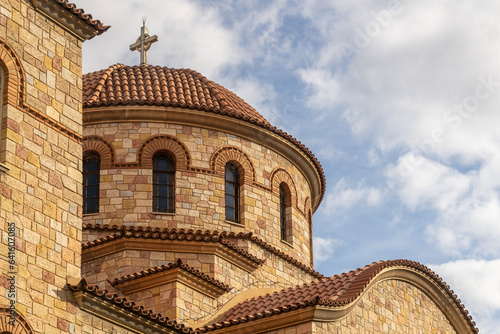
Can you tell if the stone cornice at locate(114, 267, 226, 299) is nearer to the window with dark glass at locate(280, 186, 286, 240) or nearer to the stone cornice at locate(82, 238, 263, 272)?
the stone cornice at locate(82, 238, 263, 272)

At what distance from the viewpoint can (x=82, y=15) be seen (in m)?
14.8

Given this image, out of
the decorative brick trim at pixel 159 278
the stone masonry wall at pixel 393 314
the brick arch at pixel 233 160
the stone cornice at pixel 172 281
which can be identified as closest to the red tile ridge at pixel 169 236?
the decorative brick trim at pixel 159 278

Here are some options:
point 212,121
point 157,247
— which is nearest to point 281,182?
point 212,121

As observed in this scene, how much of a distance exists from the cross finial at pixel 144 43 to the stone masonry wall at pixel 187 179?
432 centimetres

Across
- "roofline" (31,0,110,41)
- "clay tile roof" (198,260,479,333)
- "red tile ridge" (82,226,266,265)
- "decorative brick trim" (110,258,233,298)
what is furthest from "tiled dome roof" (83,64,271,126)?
"roofline" (31,0,110,41)

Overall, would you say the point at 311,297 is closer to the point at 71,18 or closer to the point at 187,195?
the point at 187,195

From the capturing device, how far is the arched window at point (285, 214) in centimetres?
2192

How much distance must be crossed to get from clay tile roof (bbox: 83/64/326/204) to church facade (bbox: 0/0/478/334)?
0.06 meters

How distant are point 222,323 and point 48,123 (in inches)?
206

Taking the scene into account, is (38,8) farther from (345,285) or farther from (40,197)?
(345,285)

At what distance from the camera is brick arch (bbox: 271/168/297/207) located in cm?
2186

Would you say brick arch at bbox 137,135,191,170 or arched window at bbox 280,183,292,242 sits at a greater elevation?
brick arch at bbox 137,135,191,170

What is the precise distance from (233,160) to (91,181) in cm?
318

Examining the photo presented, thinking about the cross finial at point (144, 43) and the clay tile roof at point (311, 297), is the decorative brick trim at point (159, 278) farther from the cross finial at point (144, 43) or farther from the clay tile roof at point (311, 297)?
the cross finial at point (144, 43)
